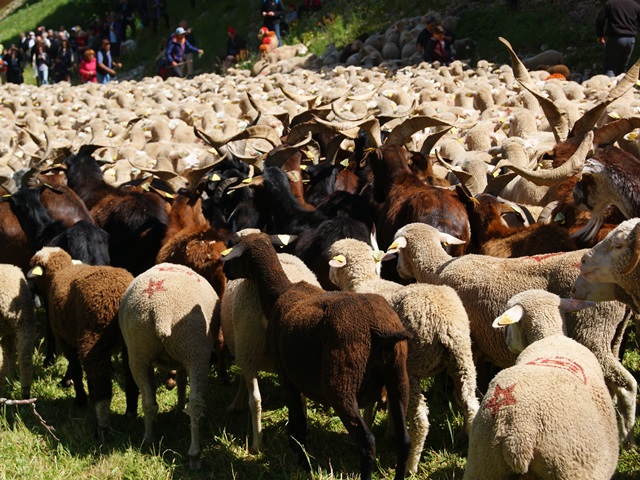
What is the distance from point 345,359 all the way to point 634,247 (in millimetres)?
1702

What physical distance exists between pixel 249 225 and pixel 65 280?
2386 mm

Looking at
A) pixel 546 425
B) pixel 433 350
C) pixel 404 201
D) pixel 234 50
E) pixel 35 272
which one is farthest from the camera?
pixel 234 50

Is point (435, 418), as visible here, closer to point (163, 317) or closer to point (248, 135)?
point (163, 317)

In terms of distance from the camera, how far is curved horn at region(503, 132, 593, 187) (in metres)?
7.29

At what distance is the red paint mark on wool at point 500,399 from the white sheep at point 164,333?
243 cm

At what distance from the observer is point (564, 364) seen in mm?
4375

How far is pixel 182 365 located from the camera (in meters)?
6.27

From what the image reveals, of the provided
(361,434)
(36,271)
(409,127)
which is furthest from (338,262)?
(409,127)

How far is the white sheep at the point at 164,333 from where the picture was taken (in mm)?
6102

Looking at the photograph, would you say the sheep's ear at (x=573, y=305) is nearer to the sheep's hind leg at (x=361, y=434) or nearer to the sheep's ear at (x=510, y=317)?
the sheep's ear at (x=510, y=317)

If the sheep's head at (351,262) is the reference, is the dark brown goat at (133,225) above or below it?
below

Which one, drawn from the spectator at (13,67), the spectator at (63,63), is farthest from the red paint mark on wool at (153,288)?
the spectator at (63,63)

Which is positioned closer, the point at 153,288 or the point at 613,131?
the point at 153,288

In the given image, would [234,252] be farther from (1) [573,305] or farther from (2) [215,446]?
(1) [573,305]
